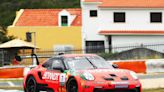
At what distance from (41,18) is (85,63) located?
46.8m

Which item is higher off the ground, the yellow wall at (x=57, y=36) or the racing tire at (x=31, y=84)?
the racing tire at (x=31, y=84)

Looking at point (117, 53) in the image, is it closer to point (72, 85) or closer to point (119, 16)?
point (119, 16)

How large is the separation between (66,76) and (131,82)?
1.71m

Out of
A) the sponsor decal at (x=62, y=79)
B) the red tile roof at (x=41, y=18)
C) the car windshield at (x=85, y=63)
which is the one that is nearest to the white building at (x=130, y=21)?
the red tile roof at (x=41, y=18)

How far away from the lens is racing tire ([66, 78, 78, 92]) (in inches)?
623

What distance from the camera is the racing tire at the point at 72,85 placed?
15812 millimetres

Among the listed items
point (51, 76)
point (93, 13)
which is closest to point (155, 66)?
point (51, 76)

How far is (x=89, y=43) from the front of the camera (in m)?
57.2

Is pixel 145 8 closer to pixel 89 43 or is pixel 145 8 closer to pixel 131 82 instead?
pixel 89 43

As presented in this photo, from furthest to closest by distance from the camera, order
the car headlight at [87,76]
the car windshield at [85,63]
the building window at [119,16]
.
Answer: the building window at [119,16] → the car windshield at [85,63] → the car headlight at [87,76]

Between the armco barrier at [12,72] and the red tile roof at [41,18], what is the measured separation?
32.3m

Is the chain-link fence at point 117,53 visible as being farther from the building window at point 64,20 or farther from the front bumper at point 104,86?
the building window at point 64,20

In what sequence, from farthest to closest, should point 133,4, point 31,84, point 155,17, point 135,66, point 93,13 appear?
point 93,13, point 155,17, point 133,4, point 135,66, point 31,84

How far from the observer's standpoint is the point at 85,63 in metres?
16.7
